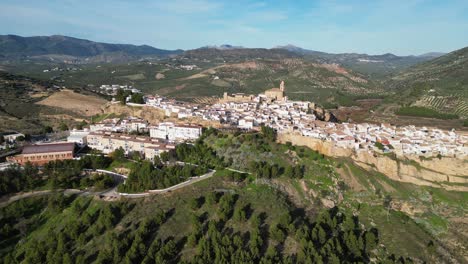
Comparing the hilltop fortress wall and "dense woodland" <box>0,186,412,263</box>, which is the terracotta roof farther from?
the hilltop fortress wall

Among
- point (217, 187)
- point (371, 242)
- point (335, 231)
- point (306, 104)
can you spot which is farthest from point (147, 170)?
point (306, 104)

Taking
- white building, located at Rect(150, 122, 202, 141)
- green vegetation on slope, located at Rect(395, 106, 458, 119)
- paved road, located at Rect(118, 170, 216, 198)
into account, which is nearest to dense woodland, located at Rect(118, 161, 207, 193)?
paved road, located at Rect(118, 170, 216, 198)

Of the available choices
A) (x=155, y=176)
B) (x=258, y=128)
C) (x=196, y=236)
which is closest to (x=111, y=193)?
(x=155, y=176)

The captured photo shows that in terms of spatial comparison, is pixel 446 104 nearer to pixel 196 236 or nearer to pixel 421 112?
pixel 421 112

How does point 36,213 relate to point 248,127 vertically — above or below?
below

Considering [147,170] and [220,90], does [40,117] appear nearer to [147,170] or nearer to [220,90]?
[147,170]

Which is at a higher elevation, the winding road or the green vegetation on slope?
the green vegetation on slope
